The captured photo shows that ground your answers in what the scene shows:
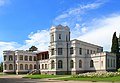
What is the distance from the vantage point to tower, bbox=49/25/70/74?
2746 inches

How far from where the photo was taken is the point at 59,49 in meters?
70.2

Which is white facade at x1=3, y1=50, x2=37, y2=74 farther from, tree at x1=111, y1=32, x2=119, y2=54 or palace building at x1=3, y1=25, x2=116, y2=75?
tree at x1=111, y1=32, x2=119, y2=54

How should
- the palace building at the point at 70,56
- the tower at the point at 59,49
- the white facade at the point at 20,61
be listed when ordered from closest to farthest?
1. the palace building at the point at 70,56
2. the tower at the point at 59,49
3. the white facade at the point at 20,61

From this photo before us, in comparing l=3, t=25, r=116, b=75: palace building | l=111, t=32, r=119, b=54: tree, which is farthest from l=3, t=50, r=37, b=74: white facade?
l=111, t=32, r=119, b=54: tree

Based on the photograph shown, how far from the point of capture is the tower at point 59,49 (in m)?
69.8

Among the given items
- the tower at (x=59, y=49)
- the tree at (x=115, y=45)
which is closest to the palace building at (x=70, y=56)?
the tower at (x=59, y=49)

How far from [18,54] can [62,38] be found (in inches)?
997

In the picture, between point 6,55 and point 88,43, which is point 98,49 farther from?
point 6,55

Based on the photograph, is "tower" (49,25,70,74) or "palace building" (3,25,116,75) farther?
"tower" (49,25,70,74)

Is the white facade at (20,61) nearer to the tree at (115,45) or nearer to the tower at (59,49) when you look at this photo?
the tower at (59,49)

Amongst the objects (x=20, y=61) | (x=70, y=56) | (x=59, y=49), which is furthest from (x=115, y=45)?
(x=20, y=61)

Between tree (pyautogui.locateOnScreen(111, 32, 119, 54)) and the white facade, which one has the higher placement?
tree (pyautogui.locateOnScreen(111, 32, 119, 54))

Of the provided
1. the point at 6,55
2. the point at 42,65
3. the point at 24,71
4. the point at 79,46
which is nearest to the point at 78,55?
the point at 79,46

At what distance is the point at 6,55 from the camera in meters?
93.1
